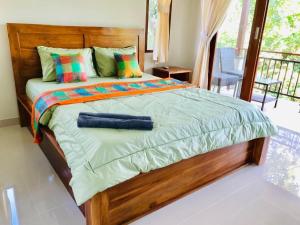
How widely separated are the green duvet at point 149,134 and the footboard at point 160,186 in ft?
0.36

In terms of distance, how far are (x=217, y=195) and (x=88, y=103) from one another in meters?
1.31

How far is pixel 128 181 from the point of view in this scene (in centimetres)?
150

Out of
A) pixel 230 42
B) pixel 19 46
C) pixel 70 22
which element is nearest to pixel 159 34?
pixel 230 42

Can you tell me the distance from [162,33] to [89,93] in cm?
208

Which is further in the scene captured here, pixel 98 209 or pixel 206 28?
pixel 206 28

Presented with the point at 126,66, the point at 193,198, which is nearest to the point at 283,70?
the point at 126,66

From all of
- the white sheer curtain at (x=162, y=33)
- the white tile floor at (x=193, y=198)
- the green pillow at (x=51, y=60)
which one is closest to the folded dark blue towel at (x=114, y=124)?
the white tile floor at (x=193, y=198)

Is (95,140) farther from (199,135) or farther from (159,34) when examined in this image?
A: (159,34)

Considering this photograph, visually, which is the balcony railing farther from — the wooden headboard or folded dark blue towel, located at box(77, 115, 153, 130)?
folded dark blue towel, located at box(77, 115, 153, 130)

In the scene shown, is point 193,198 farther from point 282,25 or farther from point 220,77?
point 282,25

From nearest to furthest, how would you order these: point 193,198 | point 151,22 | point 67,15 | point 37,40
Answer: point 193,198, point 37,40, point 67,15, point 151,22

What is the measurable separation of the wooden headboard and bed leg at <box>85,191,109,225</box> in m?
2.09

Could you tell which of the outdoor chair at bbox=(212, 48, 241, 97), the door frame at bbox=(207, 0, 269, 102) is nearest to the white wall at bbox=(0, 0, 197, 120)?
the outdoor chair at bbox=(212, 48, 241, 97)

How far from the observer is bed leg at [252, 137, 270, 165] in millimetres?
2280
